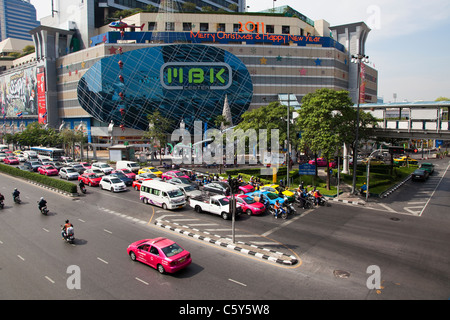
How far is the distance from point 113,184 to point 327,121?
2396cm

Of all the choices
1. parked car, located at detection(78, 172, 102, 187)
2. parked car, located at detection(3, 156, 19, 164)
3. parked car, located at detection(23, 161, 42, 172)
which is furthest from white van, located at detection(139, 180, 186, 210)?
parked car, located at detection(3, 156, 19, 164)

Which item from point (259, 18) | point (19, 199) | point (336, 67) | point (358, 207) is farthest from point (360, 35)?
point (19, 199)

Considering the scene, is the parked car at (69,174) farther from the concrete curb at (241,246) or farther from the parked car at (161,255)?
the parked car at (161,255)

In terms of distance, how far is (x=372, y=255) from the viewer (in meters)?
17.5

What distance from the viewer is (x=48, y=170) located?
43.9 metres

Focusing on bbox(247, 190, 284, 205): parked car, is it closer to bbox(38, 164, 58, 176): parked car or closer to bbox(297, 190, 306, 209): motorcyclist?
bbox(297, 190, 306, 209): motorcyclist

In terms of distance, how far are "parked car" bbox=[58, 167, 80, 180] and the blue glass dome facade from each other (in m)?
33.4

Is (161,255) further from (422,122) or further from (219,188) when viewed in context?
(422,122)

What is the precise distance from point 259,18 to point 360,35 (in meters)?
32.0

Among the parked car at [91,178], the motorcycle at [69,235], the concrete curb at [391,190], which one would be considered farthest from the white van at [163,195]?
the concrete curb at [391,190]

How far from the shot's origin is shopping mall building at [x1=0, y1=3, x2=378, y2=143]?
71312 mm

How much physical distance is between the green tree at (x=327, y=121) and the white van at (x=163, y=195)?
48.8 ft
